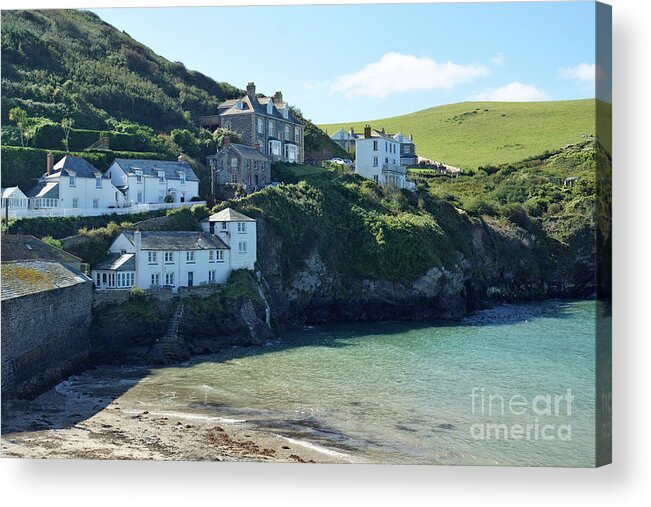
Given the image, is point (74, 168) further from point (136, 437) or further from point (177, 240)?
point (136, 437)

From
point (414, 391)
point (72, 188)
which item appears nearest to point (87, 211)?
point (72, 188)

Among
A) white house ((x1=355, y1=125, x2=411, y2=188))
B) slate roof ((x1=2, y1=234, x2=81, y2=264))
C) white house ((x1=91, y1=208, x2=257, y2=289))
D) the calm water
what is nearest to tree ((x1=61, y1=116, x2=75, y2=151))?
white house ((x1=91, y1=208, x2=257, y2=289))

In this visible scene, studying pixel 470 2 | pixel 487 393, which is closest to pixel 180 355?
pixel 487 393

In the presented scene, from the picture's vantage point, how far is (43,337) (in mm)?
16016

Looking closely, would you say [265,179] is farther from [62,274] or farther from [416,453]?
[416,453]

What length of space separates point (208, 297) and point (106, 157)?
7.15m

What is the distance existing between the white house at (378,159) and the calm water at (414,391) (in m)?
12.7

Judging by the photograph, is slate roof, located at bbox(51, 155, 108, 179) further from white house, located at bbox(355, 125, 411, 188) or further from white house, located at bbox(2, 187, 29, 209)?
white house, located at bbox(355, 125, 411, 188)

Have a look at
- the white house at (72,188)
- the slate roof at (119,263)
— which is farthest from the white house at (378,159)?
the slate roof at (119,263)

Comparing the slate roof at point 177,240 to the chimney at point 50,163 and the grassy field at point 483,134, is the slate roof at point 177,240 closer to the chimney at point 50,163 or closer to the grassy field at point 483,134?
the chimney at point 50,163

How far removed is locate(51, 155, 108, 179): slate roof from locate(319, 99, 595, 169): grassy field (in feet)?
32.7

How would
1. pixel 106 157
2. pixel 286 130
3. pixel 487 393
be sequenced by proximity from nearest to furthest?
pixel 487 393
pixel 106 157
pixel 286 130

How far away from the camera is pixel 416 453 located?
41.7 ft

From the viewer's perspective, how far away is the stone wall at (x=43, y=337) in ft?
47.0
